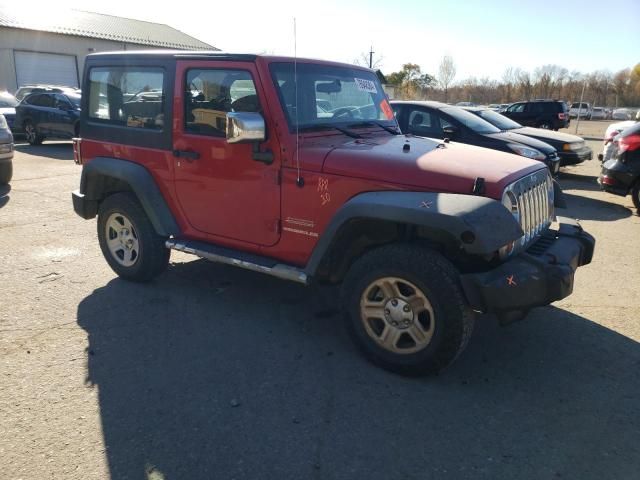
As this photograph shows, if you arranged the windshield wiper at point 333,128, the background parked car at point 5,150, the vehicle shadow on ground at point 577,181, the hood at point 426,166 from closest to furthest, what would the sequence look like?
the hood at point 426,166, the windshield wiper at point 333,128, the background parked car at point 5,150, the vehicle shadow on ground at point 577,181

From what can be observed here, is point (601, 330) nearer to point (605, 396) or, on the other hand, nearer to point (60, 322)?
point (605, 396)

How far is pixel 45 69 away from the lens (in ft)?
97.7

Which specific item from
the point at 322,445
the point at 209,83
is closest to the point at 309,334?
the point at 322,445

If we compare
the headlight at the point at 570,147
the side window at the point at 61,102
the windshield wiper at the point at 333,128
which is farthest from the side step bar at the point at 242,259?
the side window at the point at 61,102

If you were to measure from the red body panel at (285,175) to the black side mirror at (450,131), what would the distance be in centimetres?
452

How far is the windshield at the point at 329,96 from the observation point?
384cm

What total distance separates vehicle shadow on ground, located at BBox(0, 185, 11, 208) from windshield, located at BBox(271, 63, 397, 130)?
6099mm

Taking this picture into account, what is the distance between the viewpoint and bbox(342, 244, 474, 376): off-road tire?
309cm

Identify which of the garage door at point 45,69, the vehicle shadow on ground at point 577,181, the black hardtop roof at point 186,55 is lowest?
the vehicle shadow on ground at point 577,181

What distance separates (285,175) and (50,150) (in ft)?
45.1

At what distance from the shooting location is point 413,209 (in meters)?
3.07

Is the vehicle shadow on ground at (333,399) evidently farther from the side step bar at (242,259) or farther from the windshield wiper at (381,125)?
the windshield wiper at (381,125)

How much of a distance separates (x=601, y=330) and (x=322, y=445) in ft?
8.49

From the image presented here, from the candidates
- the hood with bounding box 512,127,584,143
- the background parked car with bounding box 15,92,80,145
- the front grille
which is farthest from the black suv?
the front grille
